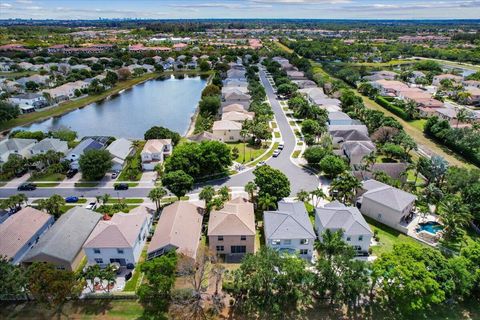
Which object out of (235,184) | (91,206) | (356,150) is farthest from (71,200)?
(356,150)

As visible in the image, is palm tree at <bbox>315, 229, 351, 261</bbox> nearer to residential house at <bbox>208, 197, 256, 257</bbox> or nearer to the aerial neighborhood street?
the aerial neighborhood street

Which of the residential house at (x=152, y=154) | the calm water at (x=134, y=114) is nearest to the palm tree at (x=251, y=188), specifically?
the residential house at (x=152, y=154)

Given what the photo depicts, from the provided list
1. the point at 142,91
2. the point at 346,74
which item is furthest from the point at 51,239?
the point at 346,74

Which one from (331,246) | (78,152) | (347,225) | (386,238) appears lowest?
(386,238)

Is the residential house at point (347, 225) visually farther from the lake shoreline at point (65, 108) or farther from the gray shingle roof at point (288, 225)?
the lake shoreline at point (65, 108)

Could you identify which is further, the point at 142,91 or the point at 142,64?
the point at 142,64

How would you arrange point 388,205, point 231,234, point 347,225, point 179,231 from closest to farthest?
1. point 231,234
2. point 179,231
3. point 347,225
4. point 388,205

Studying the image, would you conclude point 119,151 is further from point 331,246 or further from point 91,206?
point 331,246

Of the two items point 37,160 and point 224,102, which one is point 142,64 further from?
point 37,160
